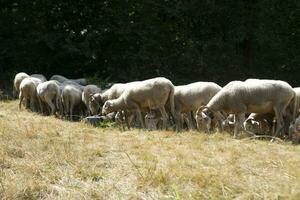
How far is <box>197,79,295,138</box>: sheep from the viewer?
36.9ft

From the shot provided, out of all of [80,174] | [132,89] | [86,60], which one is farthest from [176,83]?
[80,174]

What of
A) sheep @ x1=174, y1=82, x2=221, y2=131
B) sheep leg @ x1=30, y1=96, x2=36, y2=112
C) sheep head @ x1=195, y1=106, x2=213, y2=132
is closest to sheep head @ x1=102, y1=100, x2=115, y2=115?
sheep @ x1=174, y1=82, x2=221, y2=131

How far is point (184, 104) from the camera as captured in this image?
13.4m

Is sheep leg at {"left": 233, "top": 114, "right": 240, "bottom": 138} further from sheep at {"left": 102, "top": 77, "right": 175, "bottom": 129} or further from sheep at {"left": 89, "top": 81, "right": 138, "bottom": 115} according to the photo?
sheep at {"left": 89, "top": 81, "right": 138, "bottom": 115}

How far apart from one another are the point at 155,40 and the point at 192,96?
31.4 ft

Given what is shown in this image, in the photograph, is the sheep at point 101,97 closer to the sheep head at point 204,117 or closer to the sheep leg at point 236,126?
the sheep head at point 204,117

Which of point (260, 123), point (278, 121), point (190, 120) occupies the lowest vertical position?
point (190, 120)

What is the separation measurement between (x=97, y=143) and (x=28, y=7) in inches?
625

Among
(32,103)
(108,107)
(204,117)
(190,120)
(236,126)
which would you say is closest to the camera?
(236,126)

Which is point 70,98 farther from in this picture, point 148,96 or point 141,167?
point 141,167

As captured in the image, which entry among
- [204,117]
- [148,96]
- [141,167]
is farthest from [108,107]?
[141,167]

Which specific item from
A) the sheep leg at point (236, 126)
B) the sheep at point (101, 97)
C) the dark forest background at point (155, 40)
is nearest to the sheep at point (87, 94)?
the sheep at point (101, 97)

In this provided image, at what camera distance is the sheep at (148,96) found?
42.5 ft

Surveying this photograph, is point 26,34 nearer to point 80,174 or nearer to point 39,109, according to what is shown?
point 39,109
